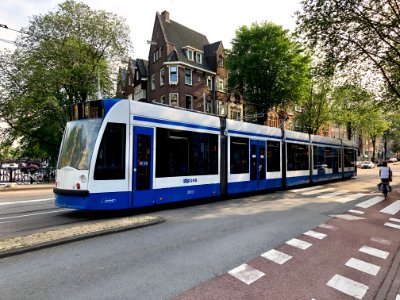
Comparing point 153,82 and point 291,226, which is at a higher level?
point 153,82

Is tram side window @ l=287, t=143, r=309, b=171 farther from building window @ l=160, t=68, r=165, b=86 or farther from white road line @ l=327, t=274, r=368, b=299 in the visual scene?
building window @ l=160, t=68, r=165, b=86

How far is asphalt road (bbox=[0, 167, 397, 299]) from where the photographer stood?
418 centimetres

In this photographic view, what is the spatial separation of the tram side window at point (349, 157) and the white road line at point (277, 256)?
23.6 meters

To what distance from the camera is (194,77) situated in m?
36.4

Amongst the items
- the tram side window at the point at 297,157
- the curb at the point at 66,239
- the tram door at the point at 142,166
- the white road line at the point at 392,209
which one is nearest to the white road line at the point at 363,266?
the curb at the point at 66,239

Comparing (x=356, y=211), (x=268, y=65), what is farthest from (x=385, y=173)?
(x=268, y=65)

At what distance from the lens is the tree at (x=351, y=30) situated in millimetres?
16859

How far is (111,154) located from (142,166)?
3.57 feet

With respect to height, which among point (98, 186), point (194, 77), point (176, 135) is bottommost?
point (98, 186)

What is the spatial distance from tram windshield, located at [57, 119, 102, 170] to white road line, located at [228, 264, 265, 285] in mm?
5166

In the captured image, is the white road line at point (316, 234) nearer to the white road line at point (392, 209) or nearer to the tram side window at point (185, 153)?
the tram side window at point (185, 153)

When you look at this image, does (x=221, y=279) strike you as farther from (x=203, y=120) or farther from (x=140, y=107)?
(x=203, y=120)

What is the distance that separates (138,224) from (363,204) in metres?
9.73

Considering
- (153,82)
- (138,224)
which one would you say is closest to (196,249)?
(138,224)
